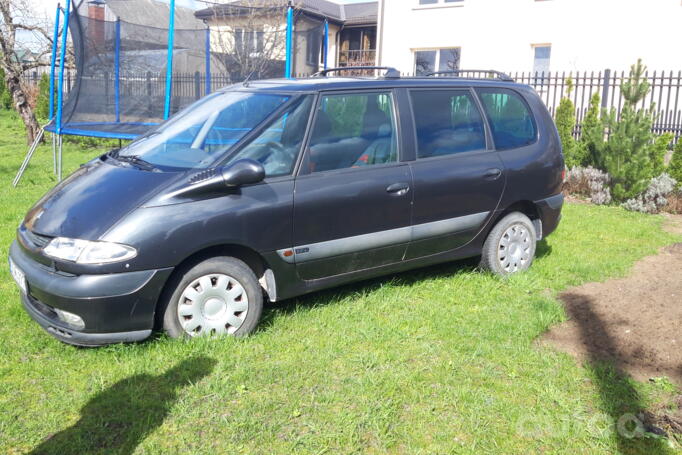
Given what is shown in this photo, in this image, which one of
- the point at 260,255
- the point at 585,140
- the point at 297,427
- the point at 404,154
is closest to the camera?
the point at 297,427

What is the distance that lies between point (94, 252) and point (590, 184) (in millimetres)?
8563

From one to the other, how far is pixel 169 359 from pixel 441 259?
2.48 meters

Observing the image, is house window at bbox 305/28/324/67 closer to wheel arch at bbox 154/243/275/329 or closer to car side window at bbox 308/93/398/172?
car side window at bbox 308/93/398/172

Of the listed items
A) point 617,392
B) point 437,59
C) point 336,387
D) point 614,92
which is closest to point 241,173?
point 336,387

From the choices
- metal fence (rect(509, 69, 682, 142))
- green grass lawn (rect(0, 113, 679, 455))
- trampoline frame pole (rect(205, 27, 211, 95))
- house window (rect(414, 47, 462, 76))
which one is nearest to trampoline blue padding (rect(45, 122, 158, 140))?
trampoline frame pole (rect(205, 27, 211, 95))

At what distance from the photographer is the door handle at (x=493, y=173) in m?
5.51

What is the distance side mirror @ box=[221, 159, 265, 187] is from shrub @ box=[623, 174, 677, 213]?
288 inches

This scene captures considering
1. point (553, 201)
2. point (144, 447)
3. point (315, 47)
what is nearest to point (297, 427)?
point (144, 447)

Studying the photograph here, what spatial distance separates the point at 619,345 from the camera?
450cm

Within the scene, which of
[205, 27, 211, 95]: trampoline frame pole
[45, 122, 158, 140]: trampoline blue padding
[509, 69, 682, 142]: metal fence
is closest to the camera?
[45, 122, 158, 140]: trampoline blue padding

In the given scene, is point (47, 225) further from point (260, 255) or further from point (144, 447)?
point (144, 447)

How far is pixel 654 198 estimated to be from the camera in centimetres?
971

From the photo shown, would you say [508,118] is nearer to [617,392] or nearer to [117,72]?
[617,392]

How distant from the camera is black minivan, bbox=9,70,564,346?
13.0ft
